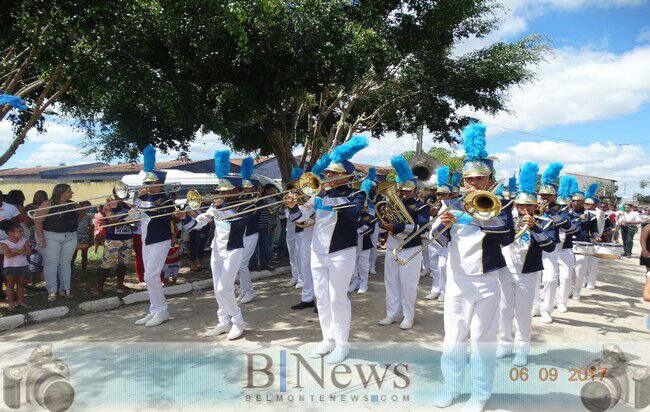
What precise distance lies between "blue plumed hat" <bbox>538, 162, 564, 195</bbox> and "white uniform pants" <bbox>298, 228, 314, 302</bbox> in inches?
136

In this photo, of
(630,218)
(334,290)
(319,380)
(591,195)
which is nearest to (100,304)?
(334,290)

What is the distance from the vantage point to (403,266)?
6.08 metres

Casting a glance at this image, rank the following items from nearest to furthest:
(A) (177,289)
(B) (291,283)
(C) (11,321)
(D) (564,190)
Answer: (C) (11,321), (D) (564,190), (A) (177,289), (B) (291,283)

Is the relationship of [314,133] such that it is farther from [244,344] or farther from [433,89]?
[244,344]

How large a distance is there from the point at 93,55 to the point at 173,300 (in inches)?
158

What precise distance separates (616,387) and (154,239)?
5.40 m

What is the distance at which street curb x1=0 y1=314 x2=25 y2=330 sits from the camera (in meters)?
5.74

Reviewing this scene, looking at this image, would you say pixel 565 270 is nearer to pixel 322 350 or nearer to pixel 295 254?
pixel 322 350

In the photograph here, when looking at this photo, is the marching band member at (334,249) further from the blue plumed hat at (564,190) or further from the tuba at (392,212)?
the blue plumed hat at (564,190)

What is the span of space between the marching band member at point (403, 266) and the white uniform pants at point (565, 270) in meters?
2.65

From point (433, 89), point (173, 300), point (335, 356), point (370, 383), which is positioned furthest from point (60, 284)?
point (433, 89)

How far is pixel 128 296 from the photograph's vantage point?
7.01 metres

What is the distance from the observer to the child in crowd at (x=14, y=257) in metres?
6.37

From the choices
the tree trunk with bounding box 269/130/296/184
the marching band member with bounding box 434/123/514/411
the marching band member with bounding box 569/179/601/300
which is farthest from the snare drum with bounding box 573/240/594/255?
the tree trunk with bounding box 269/130/296/184
